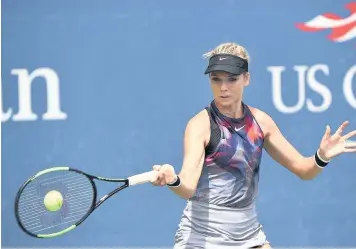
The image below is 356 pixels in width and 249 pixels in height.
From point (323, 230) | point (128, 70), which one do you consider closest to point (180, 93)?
point (128, 70)

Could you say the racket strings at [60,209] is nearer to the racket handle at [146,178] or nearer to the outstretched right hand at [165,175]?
the racket handle at [146,178]

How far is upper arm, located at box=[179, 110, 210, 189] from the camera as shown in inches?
177

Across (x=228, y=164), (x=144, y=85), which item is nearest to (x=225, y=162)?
(x=228, y=164)

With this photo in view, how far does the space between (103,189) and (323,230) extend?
1.52 metres

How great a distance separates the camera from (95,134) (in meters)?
6.81

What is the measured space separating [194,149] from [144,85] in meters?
2.30

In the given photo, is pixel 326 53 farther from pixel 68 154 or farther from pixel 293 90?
pixel 68 154

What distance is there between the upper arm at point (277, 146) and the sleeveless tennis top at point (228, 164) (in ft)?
0.49

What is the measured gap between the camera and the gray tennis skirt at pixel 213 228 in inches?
184

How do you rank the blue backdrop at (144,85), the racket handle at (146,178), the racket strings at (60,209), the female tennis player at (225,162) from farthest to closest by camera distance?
the blue backdrop at (144,85) → the racket strings at (60,209) → the female tennis player at (225,162) → the racket handle at (146,178)

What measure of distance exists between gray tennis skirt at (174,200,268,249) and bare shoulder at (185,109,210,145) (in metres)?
0.32

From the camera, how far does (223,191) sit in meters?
4.68


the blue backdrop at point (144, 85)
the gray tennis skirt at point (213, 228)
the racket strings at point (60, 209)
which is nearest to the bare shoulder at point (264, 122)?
the gray tennis skirt at point (213, 228)

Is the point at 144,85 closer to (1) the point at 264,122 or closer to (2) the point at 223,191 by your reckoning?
(1) the point at 264,122
